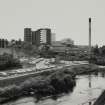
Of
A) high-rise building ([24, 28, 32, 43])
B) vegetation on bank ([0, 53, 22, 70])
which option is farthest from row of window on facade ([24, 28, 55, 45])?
vegetation on bank ([0, 53, 22, 70])

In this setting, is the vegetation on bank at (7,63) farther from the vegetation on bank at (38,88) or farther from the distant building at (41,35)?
the distant building at (41,35)

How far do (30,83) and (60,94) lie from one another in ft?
8.36

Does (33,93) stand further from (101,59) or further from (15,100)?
(101,59)

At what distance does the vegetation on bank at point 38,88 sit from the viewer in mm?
14069

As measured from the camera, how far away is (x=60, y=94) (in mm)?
15500

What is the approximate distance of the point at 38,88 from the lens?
53.8 feet

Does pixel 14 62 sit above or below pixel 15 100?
above

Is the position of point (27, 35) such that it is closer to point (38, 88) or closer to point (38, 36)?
point (38, 36)

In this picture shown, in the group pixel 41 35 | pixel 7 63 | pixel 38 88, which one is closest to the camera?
pixel 38 88

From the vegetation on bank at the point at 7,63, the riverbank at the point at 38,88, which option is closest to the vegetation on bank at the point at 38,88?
the riverbank at the point at 38,88

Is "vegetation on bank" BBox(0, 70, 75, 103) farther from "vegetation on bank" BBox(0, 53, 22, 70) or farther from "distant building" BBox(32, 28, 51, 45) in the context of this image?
"distant building" BBox(32, 28, 51, 45)

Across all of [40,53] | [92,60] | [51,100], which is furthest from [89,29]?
[51,100]

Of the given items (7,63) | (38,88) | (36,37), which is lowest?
(38,88)

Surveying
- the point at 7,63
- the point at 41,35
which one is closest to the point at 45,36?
the point at 41,35
